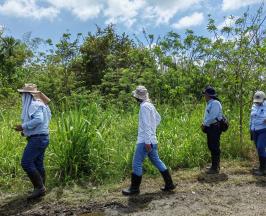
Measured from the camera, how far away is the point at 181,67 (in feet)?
46.4

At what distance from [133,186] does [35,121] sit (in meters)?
1.84

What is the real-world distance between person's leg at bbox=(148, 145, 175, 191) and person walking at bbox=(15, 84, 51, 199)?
65.7 inches

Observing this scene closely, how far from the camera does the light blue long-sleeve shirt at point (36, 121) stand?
23.0 ft

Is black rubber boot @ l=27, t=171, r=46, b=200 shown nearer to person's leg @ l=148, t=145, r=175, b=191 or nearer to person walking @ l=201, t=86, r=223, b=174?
person's leg @ l=148, t=145, r=175, b=191

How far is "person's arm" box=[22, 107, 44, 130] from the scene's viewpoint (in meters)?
7.01

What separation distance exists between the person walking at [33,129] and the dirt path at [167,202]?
14.7 inches

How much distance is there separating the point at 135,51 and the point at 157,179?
25.1 ft

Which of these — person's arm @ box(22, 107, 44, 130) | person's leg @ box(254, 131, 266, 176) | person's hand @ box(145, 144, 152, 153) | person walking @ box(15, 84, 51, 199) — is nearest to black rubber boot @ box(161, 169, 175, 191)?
person's hand @ box(145, 144, 152, 153)

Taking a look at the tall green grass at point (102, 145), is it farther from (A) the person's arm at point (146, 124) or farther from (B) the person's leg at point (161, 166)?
(A) the person's arm at point (146, 124)

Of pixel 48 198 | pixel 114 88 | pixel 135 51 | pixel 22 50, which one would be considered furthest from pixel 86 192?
pixel 22 50

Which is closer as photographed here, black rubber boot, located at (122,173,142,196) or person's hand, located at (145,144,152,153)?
person's hand, located at (145,144,152,153)

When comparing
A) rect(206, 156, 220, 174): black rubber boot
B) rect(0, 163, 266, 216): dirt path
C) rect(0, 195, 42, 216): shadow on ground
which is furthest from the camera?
rect(206, 156, 220, 174): black rubber boot

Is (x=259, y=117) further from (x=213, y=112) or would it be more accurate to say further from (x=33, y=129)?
(x=33, y=129)

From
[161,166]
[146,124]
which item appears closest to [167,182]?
[161,166]
